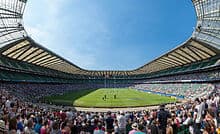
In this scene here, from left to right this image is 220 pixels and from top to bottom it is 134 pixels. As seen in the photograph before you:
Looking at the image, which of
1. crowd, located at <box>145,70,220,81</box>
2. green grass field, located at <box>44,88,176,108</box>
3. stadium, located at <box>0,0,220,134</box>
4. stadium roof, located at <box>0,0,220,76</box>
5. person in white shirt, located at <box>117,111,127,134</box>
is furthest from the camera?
crowd, located at <box>145,70,220,81</box>

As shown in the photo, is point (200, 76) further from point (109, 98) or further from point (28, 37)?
point (28, 37)

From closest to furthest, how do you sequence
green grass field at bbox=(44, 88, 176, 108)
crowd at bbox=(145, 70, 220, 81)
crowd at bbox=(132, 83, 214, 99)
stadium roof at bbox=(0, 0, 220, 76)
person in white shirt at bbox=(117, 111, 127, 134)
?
person in white shirt at bbox=(117, 111, 127, 134) < stadium roof at bbox=(0, 0, 220, 76) < crowd at bbox=(132, 83, 214, 99) < green grass field at bbox=(44, 88, 176, 108) < crowd at bbox=(145, 70, 220, 81)

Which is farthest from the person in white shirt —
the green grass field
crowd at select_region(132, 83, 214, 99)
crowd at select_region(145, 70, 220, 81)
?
crowd at select_region(145, 70, 220, 81)

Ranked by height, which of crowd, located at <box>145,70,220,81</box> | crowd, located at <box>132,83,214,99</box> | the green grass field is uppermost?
crowd, located at <box>145,70,220,81</box>

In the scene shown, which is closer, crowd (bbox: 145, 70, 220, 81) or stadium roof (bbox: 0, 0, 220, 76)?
stadium roof (bbox: 0, 0, 220, 76)

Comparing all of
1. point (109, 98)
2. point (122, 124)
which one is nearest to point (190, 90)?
point (109, 98)

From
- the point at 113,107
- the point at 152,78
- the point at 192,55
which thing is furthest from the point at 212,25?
the point at 152,78

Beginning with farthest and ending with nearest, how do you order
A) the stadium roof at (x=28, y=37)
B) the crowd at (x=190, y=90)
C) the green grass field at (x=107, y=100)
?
the green grass field at (x=107, y=100) → the crowd at (x=190, y=90) → the stadium roof at (x=28, y=37)

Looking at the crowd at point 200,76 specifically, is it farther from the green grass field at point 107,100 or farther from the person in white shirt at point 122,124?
the person in white shirt at point 122,124

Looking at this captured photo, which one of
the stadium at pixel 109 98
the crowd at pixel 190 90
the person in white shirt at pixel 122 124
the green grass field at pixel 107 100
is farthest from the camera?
the green grass field at pixel 107 100

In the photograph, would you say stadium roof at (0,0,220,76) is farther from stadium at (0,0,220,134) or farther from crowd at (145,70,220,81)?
crowd at (145,70,220,81)

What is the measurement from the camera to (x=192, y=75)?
3265 inches

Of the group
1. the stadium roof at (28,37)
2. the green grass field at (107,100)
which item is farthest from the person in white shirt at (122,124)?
the green grass field at (107,100)

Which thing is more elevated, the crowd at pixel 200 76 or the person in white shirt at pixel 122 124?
the crowd at pixel 200 76
